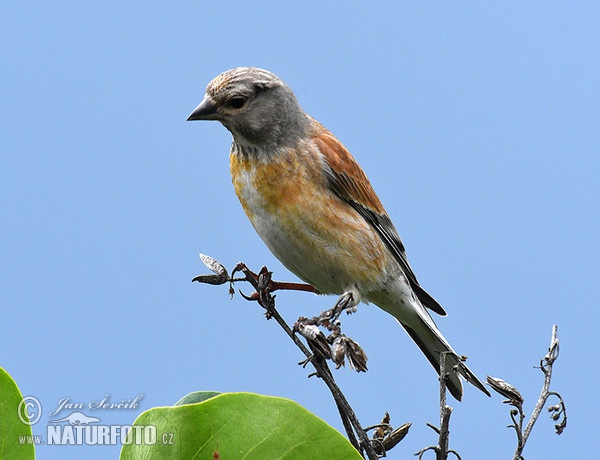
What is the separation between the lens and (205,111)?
93.7 inches

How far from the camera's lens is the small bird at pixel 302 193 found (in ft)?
8.45

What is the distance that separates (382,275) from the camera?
285cm

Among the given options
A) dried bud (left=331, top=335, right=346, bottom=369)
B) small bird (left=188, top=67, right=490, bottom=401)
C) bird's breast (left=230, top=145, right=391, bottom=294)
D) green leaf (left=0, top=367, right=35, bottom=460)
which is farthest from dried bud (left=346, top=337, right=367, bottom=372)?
bird's breast (left=230, top=145, right=391, bottom=294)

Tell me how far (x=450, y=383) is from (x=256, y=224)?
86 centimetres

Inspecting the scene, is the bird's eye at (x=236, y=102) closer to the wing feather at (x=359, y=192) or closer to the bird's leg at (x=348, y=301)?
the wing feather at (x=359, y=192)

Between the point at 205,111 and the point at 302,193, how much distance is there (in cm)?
47

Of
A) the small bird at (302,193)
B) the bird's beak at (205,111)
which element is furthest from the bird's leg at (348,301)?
the bird's beak at (205,111)

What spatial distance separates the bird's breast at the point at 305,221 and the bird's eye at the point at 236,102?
211mm

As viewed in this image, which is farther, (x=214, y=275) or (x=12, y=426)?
(x=214, y=275)

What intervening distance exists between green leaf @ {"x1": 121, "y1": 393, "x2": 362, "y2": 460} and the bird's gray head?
1348 millimetres

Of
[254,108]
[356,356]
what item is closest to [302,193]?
[254,108]

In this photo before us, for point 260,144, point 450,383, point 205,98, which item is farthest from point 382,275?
point 205,98

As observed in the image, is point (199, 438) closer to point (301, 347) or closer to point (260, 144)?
point (301, 347)

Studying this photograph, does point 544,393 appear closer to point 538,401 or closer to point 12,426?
point 538,401
